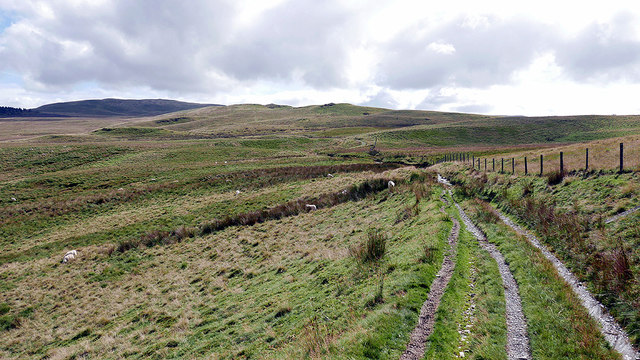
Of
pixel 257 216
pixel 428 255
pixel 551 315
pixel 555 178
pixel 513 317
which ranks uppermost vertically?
pixel 555 178

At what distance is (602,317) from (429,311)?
457 centimetres

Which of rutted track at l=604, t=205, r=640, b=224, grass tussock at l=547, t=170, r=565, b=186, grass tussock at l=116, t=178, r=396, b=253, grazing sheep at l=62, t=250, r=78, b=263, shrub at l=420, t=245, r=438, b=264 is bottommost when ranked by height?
grazing sheep at l=62, t=250, r=78, b=263

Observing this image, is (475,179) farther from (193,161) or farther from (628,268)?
(193,161)

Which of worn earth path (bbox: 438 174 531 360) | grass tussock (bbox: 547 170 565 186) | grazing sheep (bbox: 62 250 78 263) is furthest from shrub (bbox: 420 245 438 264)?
grazing sheep (bbox: 62 250 78 263)

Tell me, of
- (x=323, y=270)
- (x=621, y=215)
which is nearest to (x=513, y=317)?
(x=323, y=270)

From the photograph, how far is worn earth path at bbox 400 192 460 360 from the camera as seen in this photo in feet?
24.5

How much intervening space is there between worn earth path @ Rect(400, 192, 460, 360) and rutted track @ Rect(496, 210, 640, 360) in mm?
3642

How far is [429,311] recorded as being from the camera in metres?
9.01

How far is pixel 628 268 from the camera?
935 centimetres

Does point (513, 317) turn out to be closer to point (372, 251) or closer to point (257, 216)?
point (372, 251)

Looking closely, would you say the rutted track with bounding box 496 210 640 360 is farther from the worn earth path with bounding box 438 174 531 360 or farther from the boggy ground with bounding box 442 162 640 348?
the worn earth path with bounding box 438 174 531 360

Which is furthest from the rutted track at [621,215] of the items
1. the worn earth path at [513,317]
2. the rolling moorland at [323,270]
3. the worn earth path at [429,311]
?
the worn earth path at [429,311]

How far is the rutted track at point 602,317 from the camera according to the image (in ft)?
23.4

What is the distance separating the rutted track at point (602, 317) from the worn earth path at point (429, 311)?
364 centimetres
